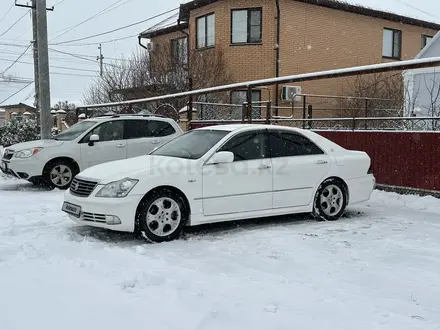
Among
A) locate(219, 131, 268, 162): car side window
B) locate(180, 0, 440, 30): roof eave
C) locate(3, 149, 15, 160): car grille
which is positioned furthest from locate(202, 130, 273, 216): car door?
locate(180, 0, 440, 30): roof eave

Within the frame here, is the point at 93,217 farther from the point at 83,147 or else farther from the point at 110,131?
the point at 110,131

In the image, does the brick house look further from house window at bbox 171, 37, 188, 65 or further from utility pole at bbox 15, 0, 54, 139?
utility pole at bbox 15, 0, 54, 139

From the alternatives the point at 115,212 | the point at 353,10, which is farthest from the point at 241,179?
the point at 353,10

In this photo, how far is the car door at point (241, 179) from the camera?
20.7ft

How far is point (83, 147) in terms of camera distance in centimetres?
1062

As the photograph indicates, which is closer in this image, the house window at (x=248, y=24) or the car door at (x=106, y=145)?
the car door at (x=106, y=145)

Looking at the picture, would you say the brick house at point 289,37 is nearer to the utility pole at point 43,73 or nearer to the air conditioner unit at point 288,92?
the air conditioner unit at point 288,92

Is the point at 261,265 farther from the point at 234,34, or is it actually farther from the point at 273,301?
the point at 234,34

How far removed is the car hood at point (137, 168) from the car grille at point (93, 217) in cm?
40

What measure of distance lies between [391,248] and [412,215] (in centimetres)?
221

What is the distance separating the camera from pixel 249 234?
20.6ft

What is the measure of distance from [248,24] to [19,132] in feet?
33.2

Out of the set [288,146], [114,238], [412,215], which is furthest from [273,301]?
[412,215]

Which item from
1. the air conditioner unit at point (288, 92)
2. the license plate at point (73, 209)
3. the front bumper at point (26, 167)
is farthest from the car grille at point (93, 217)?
the air conditioner unit at point (288, 92)
